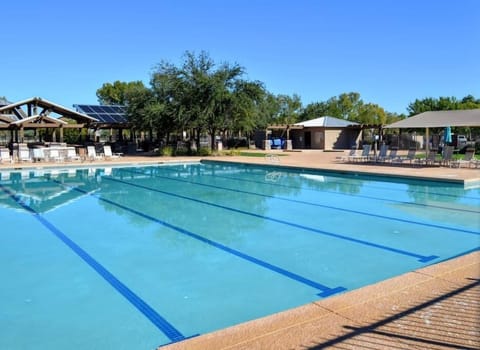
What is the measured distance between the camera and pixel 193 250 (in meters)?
7.36

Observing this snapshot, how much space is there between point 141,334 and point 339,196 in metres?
9.14

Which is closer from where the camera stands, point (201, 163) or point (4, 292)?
point (4, 292)

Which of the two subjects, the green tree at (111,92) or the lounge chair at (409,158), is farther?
the green tree at (111,92)

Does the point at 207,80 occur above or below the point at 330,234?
above

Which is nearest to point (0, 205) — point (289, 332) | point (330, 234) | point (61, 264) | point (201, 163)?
point (61, 264)

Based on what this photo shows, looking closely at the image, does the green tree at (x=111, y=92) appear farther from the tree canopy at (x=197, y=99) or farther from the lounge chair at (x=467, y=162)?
the lounge chair at (x=467, y=162)

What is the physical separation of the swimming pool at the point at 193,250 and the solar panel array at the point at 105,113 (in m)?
16.8

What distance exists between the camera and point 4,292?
551 centimetres

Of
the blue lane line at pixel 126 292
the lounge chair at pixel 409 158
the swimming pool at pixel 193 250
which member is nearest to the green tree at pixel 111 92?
the lounge chair at pixel 409 158

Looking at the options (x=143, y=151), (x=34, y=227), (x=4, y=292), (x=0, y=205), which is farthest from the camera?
(x=143, y=151)

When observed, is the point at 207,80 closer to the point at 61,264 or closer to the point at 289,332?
the point at 61,264

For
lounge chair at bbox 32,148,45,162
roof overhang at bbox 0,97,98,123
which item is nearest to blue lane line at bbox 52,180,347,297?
lounge chair at bbox 32,148,45,162

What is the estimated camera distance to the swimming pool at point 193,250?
15.7 ft

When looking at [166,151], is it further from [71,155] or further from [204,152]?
[71,155]
